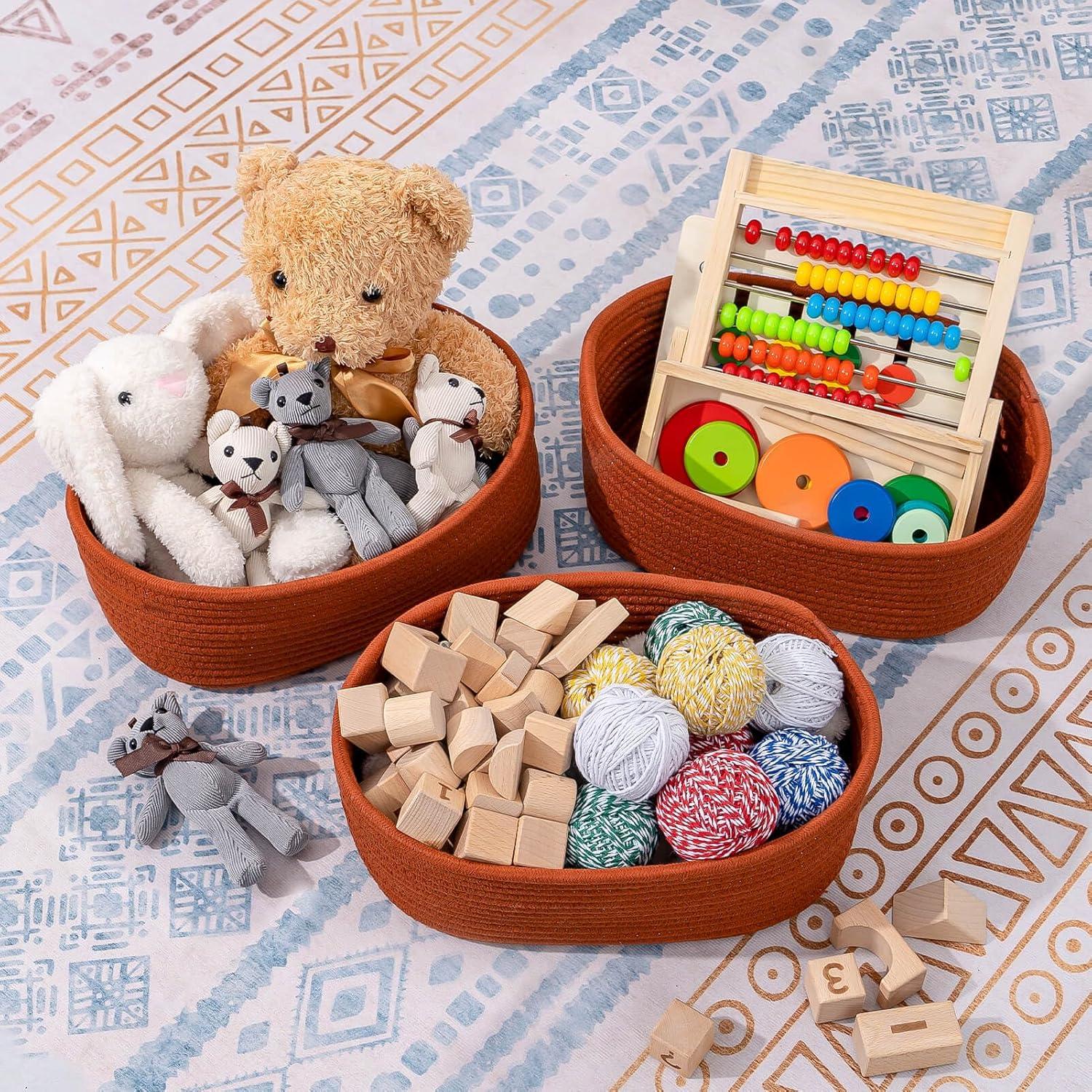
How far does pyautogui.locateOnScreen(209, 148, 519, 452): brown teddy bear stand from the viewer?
136 cm

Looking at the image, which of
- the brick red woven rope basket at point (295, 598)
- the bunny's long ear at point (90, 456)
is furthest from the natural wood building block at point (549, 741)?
the bunny's long ear at point (90, 456)

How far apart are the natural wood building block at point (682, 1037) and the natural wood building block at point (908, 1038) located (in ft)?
0.48

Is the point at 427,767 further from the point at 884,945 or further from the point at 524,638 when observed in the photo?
the point at 884,945

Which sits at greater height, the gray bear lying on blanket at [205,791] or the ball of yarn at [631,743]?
the ball of yarn at [631,743]

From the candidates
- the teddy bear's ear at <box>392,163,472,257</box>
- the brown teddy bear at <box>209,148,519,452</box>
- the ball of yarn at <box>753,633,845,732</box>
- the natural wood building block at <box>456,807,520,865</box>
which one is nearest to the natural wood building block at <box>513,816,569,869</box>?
the natural wood building block at <box>456,807,520,865</box>

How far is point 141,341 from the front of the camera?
143cm

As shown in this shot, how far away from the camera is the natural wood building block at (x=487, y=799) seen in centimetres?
125

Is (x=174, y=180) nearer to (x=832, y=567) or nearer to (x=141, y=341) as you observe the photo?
(x=141, y=341)

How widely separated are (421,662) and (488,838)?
0.59ft

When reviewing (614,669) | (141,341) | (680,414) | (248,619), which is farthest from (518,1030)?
(141,341)

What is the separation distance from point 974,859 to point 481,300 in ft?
3.14

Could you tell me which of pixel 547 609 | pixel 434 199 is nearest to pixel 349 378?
pixel 434 199

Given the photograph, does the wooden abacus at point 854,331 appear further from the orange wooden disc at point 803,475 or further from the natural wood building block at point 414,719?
the natural wood building block at point 414,719

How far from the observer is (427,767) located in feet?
4.18
